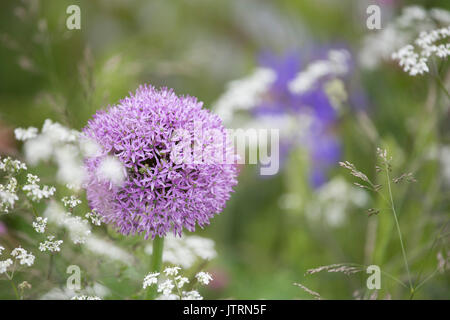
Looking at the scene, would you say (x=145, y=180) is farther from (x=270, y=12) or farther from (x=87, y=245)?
(x=270, y=12)

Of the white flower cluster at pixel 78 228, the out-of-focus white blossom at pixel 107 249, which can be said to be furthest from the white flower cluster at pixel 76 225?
the out-of-focus white blossom at pixel 107 249

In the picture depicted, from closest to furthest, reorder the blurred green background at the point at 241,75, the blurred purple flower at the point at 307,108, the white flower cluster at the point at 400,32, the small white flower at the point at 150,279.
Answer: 1. the small white flower at the point at 150,279
2. the white flower cluster at the point at 400,32
3. the blurred green background at the point at 241,75
4. the blurred purple flower at the point at 307,108

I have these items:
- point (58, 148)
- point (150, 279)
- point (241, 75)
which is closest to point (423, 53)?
point (150, 279)

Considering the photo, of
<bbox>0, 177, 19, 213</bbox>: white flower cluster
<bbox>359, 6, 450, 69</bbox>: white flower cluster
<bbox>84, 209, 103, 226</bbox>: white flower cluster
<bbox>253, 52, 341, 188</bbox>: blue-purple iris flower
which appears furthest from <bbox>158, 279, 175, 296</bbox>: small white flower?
<bbox>253, 52, 341, 188</bbox>: blue-purple iris flower

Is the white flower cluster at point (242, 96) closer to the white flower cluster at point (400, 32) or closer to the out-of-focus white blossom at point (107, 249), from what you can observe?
the white flower cluster at point (400, 32)

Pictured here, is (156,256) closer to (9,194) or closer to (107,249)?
(107,249)
